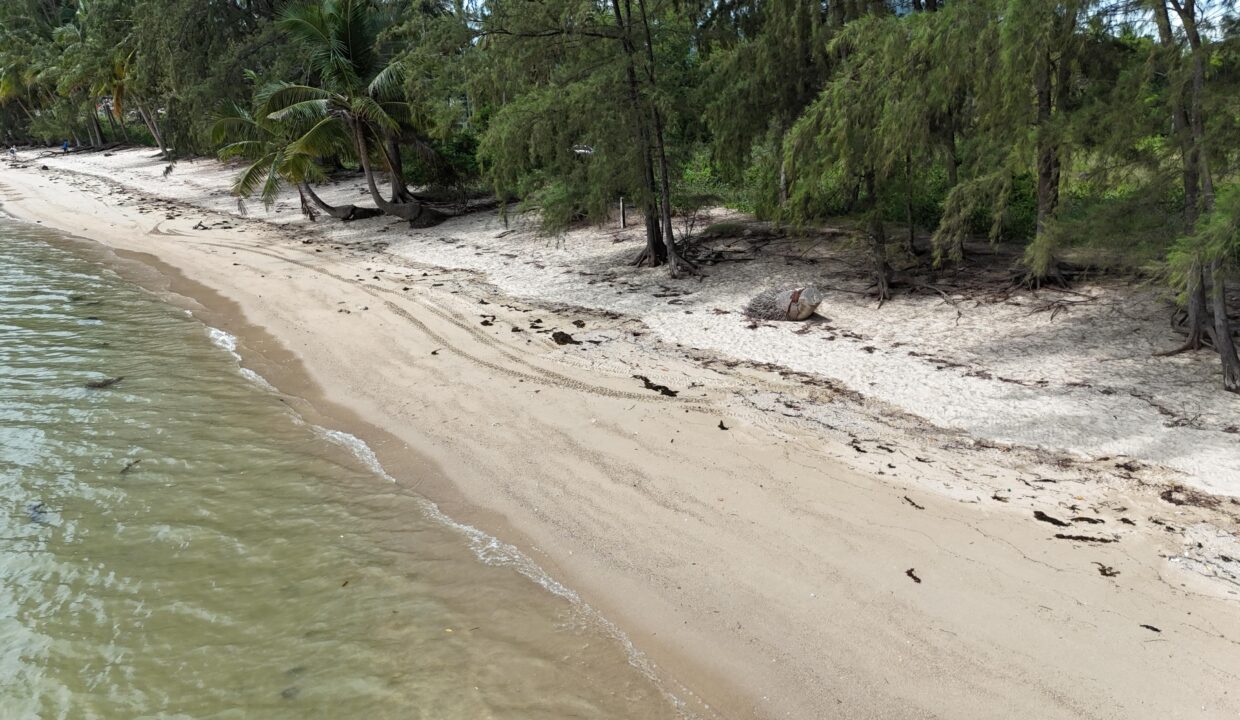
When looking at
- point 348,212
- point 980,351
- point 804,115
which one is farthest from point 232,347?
point 348,212

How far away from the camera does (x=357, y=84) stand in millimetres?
16391

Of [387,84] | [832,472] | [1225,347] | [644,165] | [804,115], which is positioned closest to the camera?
[832,472]

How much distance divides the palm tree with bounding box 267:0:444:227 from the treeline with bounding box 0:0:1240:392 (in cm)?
6

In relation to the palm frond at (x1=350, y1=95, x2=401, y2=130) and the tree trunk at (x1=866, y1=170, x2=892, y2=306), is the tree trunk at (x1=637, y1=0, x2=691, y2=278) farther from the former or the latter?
the palm frond at (x1=350, y1=95, x2=401, y2=130)

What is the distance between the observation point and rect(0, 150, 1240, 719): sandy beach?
13.4 feet

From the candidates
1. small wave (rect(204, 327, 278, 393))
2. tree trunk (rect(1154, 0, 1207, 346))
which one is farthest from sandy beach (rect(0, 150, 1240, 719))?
tree trunk (rect(1154, 0, 1207, 346))

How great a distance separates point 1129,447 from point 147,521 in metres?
8.26

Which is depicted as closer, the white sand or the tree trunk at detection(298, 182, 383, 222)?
the white sand

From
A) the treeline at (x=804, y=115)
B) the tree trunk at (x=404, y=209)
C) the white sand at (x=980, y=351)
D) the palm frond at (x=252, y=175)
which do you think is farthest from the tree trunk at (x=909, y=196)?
the palm frond at (x=252, y=175)

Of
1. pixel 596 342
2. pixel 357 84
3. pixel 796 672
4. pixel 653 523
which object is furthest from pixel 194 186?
pixel 796 672

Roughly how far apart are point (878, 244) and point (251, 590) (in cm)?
910

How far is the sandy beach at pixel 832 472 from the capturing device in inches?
160

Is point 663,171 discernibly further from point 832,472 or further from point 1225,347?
point 1225,347

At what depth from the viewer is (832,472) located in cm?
593
